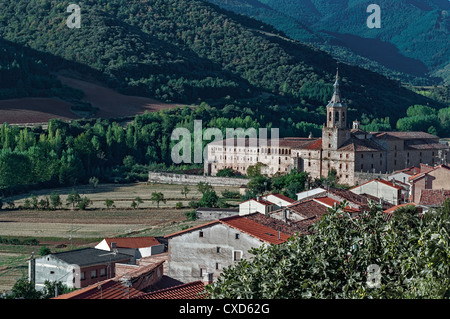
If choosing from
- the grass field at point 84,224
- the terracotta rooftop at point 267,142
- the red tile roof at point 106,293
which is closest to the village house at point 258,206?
the grass field at point 84,224

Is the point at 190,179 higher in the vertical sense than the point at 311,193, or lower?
lower

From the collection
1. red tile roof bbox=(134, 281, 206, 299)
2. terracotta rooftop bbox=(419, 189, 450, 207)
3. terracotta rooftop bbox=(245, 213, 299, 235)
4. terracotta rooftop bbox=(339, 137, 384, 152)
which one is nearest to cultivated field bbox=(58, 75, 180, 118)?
terracotta rooftop bbox=(339, 137, 384, 152)

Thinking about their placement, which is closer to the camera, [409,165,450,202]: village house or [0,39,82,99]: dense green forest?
[409,165,450,202]: village house

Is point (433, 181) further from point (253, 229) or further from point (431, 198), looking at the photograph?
point (253, 229)

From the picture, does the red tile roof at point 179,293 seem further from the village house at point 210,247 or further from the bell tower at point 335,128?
the bell tower at point 335,128

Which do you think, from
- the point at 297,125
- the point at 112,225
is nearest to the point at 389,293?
the point at 112,225

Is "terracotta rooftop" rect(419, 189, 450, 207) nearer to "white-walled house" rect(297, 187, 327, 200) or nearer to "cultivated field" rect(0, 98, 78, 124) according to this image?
"white-walled house" rect(297, 187, 327, 200)

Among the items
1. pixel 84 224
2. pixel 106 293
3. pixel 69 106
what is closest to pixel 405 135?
pixel 84 224
